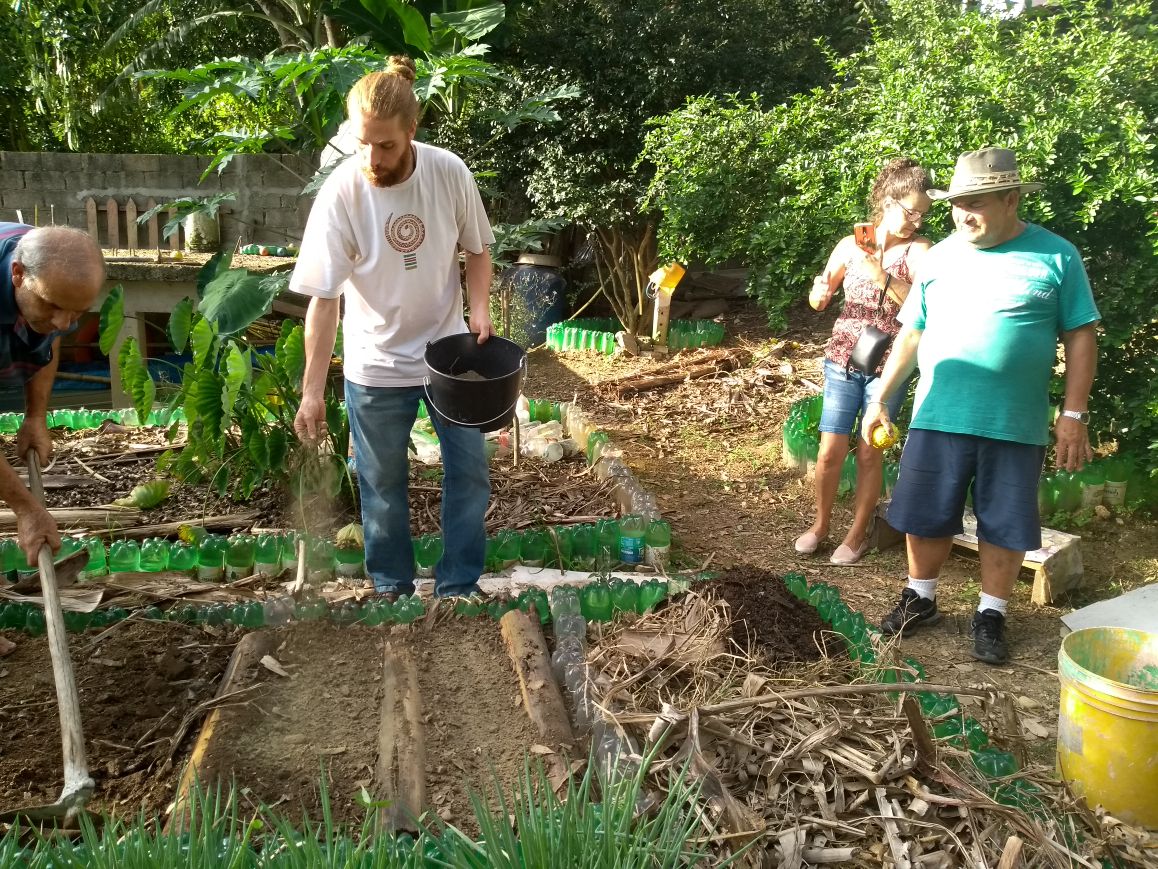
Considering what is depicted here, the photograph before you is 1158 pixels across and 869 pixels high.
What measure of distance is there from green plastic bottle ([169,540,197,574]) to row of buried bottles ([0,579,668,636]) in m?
0.58

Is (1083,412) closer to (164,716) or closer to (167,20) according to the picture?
(164,716)

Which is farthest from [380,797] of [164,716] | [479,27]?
[479,27]

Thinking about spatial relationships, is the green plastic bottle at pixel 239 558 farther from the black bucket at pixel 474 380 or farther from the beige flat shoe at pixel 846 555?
the beige flat shoe at pixel 846 555

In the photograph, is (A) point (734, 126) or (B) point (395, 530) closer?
(B) point (395, 530)

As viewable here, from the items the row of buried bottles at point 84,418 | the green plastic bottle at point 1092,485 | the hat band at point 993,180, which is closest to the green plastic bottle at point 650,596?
the hat band at point 993,180

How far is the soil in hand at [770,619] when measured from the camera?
304 centimetres

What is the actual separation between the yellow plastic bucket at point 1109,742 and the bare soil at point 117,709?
2.40 m

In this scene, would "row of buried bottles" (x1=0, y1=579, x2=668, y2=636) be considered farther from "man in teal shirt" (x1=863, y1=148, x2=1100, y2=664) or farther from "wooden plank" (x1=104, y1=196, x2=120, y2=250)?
"wooden plank" (x1=104, y1=196, x2=120, y2=250)

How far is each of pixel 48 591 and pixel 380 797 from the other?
117 cm

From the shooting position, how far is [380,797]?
2359 mm

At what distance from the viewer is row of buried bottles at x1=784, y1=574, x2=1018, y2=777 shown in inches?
104

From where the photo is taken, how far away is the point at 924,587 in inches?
149

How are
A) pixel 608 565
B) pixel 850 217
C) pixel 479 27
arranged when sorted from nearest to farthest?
pixel 608 565
pixel 850 217
pixel 479 27

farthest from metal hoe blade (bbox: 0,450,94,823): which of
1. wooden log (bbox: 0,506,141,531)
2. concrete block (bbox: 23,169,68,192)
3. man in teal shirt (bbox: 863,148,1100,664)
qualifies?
concrete block (bbox: 23,169,68,192)
